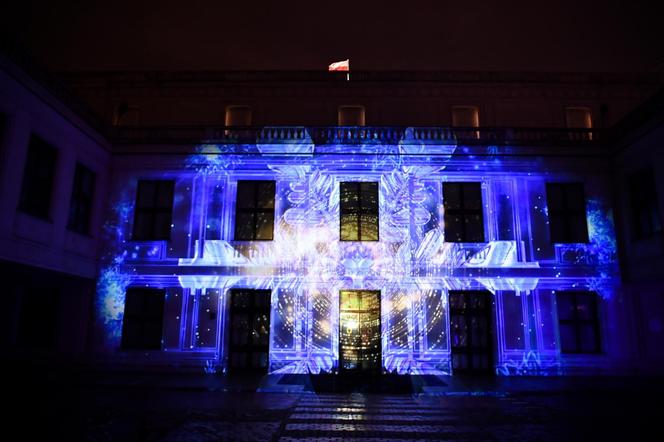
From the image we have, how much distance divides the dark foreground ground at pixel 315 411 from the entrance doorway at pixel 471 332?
1.70m

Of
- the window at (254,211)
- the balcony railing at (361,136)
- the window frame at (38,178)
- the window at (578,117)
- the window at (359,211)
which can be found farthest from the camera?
the window at (578,117)

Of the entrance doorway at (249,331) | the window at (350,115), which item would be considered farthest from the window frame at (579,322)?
the window at (350,115)

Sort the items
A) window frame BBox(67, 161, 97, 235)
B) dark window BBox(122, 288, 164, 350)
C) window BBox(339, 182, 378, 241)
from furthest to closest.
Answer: window BBox(339, 182, 378, 241), dark window BBox(122, 288, 164, 350), window frame BBox(67, 161, 97, 235)

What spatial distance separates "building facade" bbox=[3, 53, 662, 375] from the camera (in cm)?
1434

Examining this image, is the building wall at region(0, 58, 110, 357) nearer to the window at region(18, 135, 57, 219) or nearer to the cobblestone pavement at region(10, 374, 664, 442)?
the window at region(18, 135, 57, 219)

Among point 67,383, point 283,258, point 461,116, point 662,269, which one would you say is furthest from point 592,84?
point 67,383

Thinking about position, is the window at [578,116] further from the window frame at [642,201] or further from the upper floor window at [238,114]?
the upper floor window at [238,114]

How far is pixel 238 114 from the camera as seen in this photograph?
1917 centimetres

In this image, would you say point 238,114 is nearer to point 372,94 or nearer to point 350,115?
point 350,115

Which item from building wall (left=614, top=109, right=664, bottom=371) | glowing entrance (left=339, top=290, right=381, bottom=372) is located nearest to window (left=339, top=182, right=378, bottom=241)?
glowing entrance (left=339, top=290, right=381, bottom=372)

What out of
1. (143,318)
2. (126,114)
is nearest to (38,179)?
(143,318)

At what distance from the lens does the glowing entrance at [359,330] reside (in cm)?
1438

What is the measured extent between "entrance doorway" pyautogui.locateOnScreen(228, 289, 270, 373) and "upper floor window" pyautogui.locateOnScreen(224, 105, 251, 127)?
8.32 m

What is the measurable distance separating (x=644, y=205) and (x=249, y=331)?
1436cm
